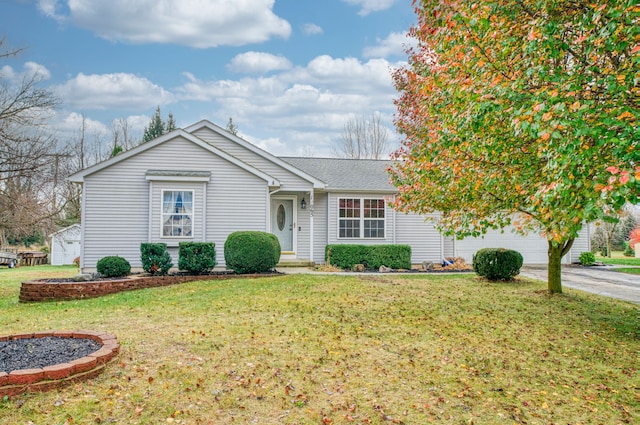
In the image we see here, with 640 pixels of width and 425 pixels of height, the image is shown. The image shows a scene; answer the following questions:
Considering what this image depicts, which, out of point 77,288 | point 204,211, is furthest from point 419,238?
point 77,288

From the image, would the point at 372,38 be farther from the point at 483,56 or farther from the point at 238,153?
the point at 483,56

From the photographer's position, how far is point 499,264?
498 inches

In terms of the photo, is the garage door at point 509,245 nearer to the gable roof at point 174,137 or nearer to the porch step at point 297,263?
the porch step at point 297,263

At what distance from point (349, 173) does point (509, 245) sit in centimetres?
777

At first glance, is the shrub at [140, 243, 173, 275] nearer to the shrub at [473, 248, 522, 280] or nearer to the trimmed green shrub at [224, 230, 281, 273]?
the trimmed green shrub at [224, 230, 281, 273]

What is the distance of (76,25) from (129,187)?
272 inches

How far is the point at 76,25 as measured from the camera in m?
16.0

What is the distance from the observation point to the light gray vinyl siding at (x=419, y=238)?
59.6 feet

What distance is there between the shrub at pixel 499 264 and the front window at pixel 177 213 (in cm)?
939

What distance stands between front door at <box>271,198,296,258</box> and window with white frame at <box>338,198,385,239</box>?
1.94 metres

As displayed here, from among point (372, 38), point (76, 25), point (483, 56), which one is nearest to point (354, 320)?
point (483, 56)

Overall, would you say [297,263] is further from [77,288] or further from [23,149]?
[23,149]

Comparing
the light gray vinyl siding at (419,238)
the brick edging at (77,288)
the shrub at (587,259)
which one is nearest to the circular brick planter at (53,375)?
the brick edging at (77,288)

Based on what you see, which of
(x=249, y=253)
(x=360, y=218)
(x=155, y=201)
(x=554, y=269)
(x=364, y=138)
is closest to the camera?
(x=554, y=269)
